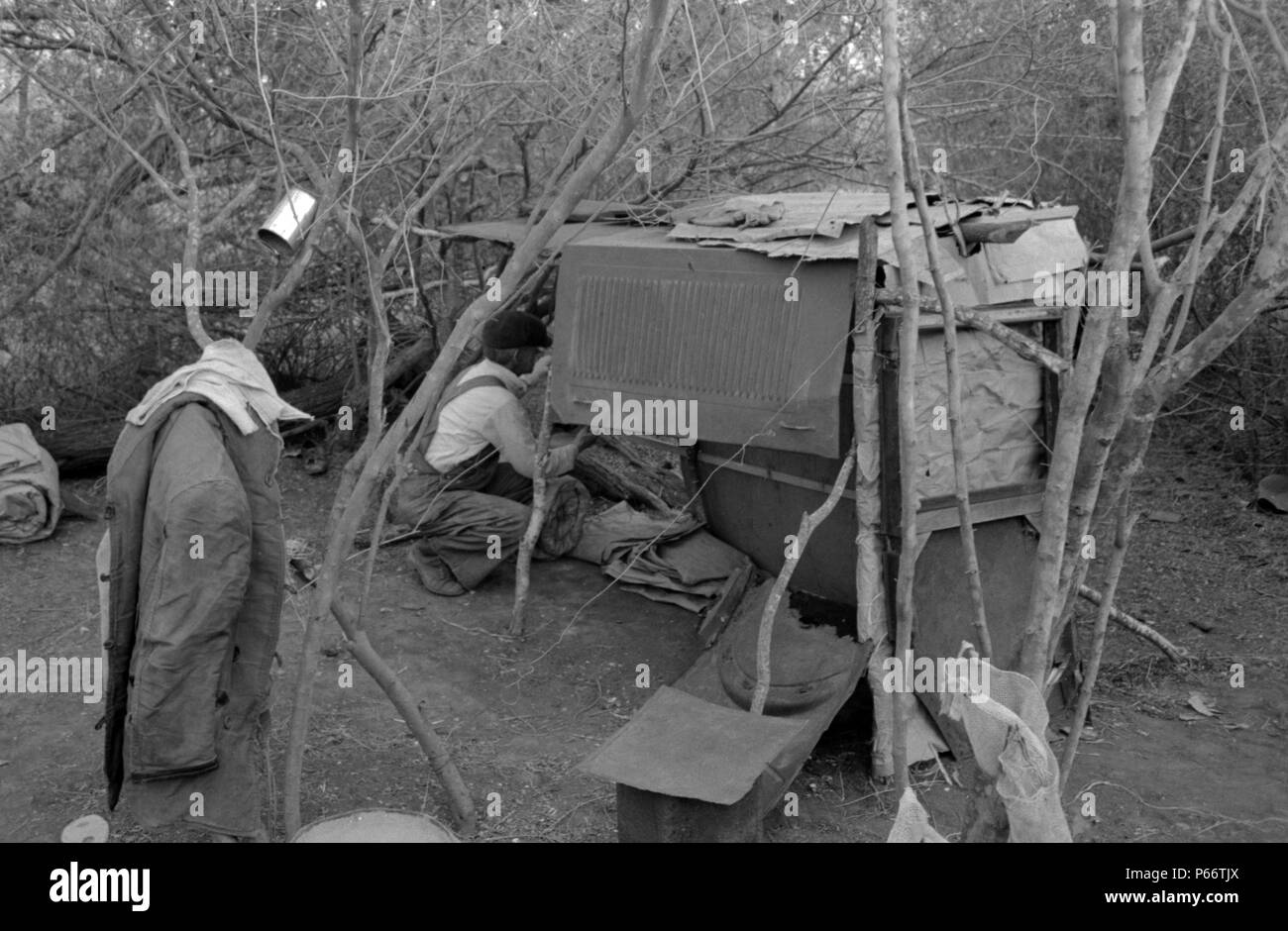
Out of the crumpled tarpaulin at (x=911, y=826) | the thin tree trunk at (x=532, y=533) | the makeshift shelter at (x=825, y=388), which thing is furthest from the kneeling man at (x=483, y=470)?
the crumpled tarpaulin at (x=911, y=826)

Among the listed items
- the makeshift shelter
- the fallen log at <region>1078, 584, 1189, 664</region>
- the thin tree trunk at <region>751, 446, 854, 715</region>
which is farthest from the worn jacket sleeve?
the fallen log at <region>1078, 584, 1189, 664</region>

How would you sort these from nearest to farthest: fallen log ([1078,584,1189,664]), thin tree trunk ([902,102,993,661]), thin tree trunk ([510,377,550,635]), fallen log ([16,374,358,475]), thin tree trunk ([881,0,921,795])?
thin tree trunk ([881,0,921,795])
thin tree trunk ([902,102,993,661])
fallen log ([1078,584,1189,664])
thin tree trunk ([510,377,550,635])
fallen log ([16,374,358,475])

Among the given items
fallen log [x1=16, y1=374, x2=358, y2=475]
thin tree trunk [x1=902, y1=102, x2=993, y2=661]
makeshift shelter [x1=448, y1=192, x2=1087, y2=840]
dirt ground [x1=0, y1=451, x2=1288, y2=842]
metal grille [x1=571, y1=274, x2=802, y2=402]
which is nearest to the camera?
thin tree trunk [x1=902, y1=102, x2=993, y2=661]

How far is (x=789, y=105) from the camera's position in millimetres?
7004

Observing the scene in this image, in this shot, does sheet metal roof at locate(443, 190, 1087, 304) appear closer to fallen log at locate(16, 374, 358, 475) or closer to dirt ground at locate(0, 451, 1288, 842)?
dirt ground at locate(0, 451, 1288, 842)

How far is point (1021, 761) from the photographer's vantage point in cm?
269

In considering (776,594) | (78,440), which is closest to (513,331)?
(776,594)

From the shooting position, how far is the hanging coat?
340 centimetres

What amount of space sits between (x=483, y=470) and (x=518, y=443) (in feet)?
1.48

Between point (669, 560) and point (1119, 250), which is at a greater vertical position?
point (1119, 250)

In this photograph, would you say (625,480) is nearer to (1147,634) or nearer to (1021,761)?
(1147,634)

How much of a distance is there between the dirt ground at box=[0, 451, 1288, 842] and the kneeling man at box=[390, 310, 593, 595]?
0.18 meters

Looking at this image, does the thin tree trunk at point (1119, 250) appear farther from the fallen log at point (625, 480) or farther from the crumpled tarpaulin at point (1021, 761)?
the fallen log at point (625, 480)
